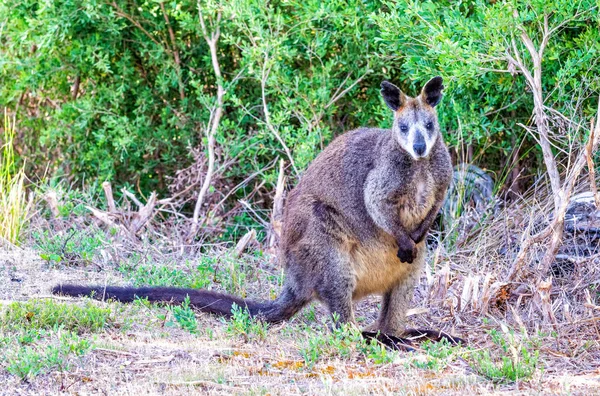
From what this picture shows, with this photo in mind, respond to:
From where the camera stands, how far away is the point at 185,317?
5.68 m

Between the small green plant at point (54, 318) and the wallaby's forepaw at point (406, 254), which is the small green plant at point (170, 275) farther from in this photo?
the wallaby's forepaw at point (406, 254)

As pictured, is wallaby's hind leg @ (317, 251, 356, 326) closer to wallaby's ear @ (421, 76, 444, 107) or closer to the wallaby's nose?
the wallaby's nose

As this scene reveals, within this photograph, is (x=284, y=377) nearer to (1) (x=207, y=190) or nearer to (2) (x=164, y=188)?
(1) (x=207, y=190)

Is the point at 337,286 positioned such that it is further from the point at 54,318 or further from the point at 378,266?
the point at 54,318

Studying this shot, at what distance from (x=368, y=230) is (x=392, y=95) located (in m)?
0.91

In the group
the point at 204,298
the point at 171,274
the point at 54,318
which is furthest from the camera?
the point at 171,274

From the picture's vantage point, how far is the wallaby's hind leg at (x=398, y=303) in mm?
5844

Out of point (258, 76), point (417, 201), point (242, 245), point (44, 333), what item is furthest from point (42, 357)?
point (258, 76)

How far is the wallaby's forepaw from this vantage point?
5.74m

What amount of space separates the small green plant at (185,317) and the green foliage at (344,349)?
2.61 ft

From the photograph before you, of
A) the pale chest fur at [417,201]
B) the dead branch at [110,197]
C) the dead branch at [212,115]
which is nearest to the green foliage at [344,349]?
the pale chest fur at [417,201]

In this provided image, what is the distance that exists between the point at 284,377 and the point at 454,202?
4.11 metres

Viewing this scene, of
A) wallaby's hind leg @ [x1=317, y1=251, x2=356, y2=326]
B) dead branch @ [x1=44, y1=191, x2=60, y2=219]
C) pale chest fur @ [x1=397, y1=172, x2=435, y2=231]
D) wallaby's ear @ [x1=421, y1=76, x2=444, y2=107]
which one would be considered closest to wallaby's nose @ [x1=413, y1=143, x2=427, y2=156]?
pale chest fur @ [x1=397, y1=172, x2=435, y2=231]

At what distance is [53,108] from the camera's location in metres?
11.0
